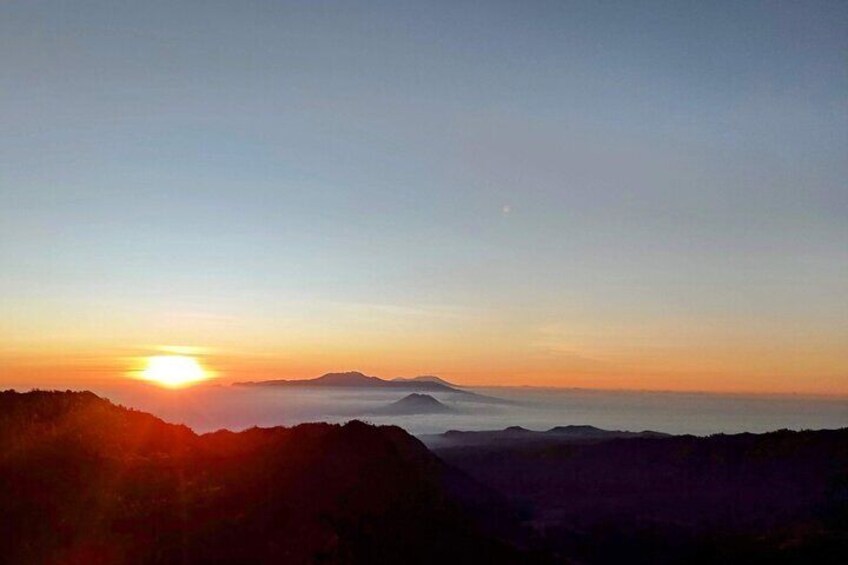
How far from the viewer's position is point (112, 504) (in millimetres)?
24438

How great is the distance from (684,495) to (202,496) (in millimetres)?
46564

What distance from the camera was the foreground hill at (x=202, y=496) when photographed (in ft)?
71.7

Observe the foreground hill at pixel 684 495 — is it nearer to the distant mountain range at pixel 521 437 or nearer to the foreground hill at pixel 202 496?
the foreground hill at pixel 202 496

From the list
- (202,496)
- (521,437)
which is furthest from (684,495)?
(521,437)

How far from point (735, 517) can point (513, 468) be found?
2936 centimetres

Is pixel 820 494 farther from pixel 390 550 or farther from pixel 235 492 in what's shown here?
pixel 235 492

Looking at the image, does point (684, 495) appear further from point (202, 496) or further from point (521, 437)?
point (521, 437)

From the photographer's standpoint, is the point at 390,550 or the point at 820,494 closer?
the point at 390,550

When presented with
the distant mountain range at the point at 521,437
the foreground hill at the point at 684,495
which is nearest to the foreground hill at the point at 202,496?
the foreground hill at the point at 684,495

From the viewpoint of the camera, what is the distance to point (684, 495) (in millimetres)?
62500

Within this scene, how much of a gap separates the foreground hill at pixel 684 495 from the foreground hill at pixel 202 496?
750cm

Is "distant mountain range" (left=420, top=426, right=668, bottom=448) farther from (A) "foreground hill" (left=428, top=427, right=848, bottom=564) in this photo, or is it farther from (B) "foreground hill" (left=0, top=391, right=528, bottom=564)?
(B) "foreground hill" (left=0, top=391, right=528, bottom=564)

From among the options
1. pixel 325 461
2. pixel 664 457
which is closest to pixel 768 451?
pixel 664 457

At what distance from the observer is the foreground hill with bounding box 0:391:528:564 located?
860 inches
